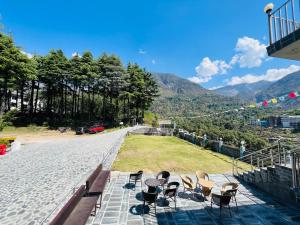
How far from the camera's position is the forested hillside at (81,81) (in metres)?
32.0

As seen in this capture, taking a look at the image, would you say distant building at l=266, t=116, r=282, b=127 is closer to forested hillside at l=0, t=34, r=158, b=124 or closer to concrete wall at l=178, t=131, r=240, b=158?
concrete wall at l=178, t=131, r=240, b=158

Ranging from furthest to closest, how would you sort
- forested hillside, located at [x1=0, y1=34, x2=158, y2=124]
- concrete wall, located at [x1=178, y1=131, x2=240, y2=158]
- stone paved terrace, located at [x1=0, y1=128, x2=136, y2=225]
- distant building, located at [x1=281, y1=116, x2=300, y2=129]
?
forested hillside, located at [x1=0, y1=34, x2=158, y2=124], distant building, located at [x1=281, y1=116, x2=300, y2=129], concrete wall, located at [x1=178, y1=131, x2=240, y2=158], stone paved terrace, located at [x1=0, y1=128, x2=136, y2=225]

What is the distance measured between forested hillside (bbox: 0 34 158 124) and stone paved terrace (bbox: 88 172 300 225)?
2979cm

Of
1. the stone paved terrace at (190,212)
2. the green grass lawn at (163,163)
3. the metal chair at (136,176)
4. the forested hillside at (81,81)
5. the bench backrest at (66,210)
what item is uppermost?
the forested hillside at (81,81)

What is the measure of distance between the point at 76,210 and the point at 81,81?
3502 centimetres

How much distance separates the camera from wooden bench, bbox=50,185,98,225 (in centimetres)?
486

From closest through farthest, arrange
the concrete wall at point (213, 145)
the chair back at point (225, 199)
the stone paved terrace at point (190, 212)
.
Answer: the stone paved terrace at point (190, 212) → the chair back at point (225, 199) → the concrete wall at point (213, 145)

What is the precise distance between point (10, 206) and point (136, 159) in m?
9.17

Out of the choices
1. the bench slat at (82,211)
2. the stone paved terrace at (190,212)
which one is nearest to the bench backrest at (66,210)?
the bench slat at (82,211)

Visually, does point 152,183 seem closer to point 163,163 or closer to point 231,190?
point 231,190

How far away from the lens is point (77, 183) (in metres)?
9.09

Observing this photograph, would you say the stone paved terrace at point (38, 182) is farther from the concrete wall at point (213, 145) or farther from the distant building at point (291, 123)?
the distant building at point (291, 123)

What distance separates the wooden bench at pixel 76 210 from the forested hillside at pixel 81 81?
29.9 m

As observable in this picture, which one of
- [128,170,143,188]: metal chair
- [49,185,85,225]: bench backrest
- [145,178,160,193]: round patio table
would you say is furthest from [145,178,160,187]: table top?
[49,185,85,225]: bench backrest
